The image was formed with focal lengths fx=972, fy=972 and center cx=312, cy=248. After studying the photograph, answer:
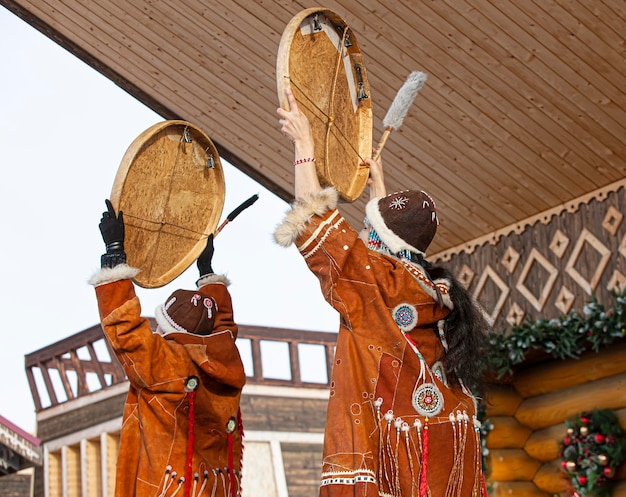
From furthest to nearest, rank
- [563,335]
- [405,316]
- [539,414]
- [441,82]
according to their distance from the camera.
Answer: [539,414]
[563,335]
[441,82]
[405,316]

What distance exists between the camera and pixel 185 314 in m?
3.79

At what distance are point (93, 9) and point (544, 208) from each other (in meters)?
2.92

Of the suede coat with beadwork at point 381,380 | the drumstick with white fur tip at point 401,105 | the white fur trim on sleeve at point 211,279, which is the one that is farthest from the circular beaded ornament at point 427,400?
the white fur trim on sleeve at point 211,279

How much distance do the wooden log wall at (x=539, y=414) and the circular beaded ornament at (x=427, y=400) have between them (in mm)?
3003

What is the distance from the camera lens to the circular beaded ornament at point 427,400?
9.32 ft

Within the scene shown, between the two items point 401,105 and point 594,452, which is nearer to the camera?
point 401,105

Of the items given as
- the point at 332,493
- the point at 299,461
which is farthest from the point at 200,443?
the point at 299,461

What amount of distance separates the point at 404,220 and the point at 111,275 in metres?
1.08

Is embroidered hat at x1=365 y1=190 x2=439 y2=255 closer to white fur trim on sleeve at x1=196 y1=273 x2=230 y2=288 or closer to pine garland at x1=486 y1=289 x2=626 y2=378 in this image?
white fur trim on sleeve at x1=196 y1=273 x2=230 y2=288

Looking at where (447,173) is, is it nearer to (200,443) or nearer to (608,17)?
(608,17)

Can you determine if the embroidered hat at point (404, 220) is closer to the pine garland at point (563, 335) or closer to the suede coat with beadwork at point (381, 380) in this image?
the suede coat with beadwork at point (381, 380)

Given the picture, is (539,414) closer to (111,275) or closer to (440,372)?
(440,372)

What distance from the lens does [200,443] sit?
12.1 feet

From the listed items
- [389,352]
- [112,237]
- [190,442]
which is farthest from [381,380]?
[112,237]
